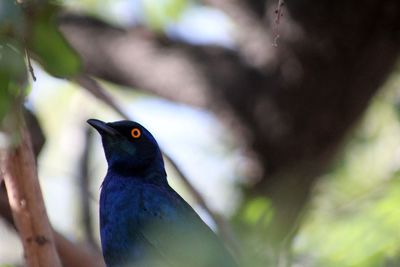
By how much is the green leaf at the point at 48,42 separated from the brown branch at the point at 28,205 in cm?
111

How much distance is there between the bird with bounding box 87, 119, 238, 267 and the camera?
4730 millimetres

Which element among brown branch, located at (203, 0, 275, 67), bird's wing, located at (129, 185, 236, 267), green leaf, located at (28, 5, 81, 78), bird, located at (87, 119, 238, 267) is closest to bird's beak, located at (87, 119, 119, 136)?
bird, located at (87, 119, 238, 267)

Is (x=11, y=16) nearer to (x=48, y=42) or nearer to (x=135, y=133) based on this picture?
(x=48, y=42)

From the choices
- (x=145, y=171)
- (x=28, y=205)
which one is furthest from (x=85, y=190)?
(x=28, y=205)

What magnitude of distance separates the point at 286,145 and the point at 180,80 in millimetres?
983

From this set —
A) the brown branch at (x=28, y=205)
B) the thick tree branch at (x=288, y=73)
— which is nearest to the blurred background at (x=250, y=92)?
the thick tree branch at (x=288, y=73)

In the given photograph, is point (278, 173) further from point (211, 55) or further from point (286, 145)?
point (211, 55)

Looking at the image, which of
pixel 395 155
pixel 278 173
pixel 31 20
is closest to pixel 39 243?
pixel 31 20

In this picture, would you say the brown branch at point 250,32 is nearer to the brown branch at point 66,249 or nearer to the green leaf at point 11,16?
the brown branch at point 66,249

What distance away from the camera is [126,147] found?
5578 millimetres

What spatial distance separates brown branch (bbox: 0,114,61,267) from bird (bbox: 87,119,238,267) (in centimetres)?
49

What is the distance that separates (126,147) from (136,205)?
1.80ft

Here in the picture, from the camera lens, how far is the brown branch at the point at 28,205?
3857mm

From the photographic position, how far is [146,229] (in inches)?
196
